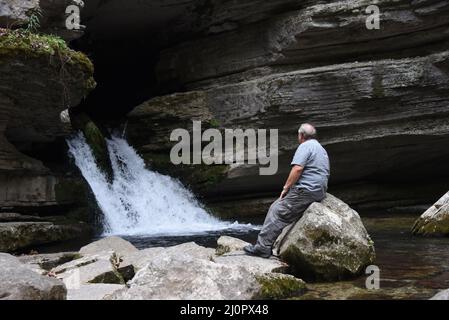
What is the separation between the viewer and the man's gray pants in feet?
25.2

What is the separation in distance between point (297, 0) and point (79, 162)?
8818mm

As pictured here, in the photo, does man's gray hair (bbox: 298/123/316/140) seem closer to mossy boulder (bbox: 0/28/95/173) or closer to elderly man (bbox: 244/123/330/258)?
elderly man (bbox: 244/123/330/258)

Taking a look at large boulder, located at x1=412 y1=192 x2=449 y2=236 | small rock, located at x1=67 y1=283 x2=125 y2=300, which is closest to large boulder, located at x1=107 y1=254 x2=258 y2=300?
small rock, located at x1=67 y1=283 x2=125 y2=300

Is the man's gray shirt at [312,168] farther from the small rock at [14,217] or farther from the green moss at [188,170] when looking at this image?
the green moss at [188,170]

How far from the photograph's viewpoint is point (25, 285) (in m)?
5.36

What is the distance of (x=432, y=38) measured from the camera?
51.9ft

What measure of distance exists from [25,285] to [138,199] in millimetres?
10977

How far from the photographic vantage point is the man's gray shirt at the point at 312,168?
7.72 m

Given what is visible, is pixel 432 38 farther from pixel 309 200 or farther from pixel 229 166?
pixel 309 200

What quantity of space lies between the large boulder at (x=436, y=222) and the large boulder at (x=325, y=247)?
16.0 ft

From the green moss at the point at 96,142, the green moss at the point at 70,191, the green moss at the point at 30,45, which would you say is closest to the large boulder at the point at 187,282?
the green moss at the point at 30,45

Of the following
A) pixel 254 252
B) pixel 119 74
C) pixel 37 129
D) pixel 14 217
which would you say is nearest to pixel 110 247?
pixel 254 252

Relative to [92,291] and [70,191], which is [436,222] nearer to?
[92,291]

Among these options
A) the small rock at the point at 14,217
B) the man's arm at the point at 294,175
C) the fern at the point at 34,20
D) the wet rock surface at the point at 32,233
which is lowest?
the wet rock surface at the point at 32,233
